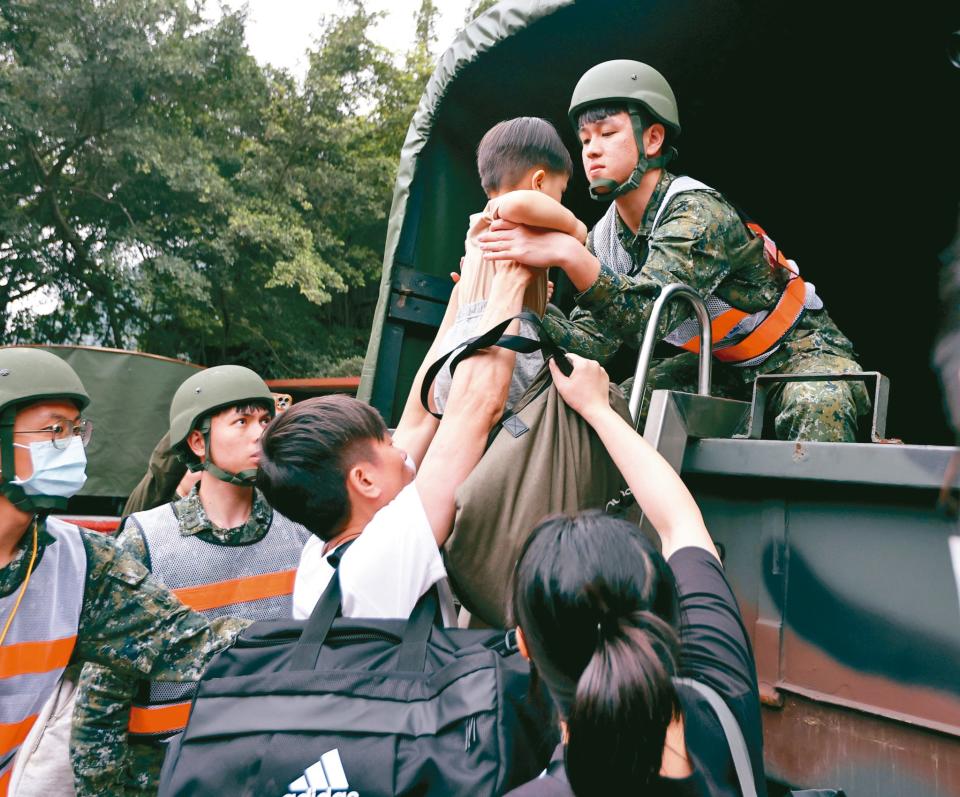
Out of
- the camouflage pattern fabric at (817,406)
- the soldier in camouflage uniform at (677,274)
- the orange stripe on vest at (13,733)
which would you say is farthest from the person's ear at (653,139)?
the orange stripe on vest at (13,733)

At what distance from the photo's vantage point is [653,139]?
2.47m

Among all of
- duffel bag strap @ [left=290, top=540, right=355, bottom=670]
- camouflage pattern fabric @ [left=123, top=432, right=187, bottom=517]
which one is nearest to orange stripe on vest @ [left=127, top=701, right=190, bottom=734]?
duffel bag strap @ [left=290, top=540, right=355, bottom=670]

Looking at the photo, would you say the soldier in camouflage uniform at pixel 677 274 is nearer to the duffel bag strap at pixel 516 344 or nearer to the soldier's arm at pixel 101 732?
the duffel bag strap at pixel 516 344

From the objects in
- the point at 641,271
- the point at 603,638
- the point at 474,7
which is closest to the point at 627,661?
the point at 603,638

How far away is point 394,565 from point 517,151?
1.01 meters

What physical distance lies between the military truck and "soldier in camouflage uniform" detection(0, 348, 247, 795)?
4.02 feet

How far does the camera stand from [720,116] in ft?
12.9

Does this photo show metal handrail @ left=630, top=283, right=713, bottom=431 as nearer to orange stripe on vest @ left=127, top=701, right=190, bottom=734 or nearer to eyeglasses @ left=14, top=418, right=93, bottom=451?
eyeglasses @ left=14, top=418, right=93, bottom=451

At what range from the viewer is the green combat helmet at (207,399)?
281 centimetres

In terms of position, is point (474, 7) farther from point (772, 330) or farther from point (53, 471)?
point (53, 471)

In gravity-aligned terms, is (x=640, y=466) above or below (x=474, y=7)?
below

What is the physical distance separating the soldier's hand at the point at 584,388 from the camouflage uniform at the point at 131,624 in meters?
1.01

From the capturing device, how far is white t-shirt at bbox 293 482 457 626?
1352mm

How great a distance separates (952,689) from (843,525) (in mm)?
336
